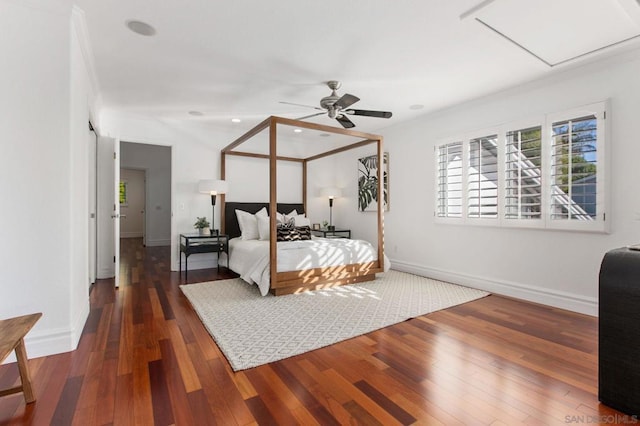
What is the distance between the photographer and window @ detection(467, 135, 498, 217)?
4017 mm

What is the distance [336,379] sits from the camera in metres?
1.96

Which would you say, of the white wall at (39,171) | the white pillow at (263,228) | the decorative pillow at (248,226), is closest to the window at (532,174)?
the white pillow at (263,228)

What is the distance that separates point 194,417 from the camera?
1.58 m

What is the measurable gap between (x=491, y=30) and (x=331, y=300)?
3086 mm

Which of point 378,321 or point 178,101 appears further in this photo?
point 178,101

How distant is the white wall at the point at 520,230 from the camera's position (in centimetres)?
297

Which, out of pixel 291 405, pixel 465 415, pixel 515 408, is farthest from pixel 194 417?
pixel 515 408

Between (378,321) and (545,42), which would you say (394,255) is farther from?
(545,42)

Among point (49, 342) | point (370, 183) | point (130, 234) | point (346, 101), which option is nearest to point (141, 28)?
point (346, 101)

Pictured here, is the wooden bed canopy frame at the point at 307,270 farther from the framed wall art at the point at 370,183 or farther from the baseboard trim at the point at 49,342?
the baseboard trim at the point at 49,342

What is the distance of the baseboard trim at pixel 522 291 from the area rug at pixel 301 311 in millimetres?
184

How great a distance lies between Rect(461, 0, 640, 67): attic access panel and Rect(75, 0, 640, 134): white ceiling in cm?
1

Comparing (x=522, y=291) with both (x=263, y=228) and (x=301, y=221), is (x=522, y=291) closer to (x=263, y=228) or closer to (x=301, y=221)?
(x=301, y=221)

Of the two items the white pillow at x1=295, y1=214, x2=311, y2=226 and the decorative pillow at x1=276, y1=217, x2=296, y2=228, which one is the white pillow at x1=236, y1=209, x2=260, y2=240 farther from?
the white pillow at x1=295, y1=214, x2=311, y2=226
